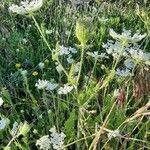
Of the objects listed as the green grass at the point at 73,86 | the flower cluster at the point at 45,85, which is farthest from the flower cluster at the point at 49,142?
the flower cluster at the point at 45,85

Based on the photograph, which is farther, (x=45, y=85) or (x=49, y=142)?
(x=45, y=85)

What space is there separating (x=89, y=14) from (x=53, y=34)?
53cm

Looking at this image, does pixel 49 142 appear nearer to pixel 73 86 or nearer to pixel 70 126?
pixel 70 126

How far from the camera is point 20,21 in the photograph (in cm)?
319

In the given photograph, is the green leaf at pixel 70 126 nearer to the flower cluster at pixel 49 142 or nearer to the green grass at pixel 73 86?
the green grass at pixel 73 86

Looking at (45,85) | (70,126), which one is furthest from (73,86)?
(70,126)

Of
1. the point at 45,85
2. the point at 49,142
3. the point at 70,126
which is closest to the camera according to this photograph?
the point at 49,142

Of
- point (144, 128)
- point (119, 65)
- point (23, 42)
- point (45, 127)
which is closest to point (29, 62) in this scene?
point (23, 42)

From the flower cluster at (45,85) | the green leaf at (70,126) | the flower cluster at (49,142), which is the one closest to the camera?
the flower cluster at (49,142)

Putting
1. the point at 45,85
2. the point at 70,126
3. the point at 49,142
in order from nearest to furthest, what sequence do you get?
the point at 49,142 < the point at 70,126 < the point at 45,85

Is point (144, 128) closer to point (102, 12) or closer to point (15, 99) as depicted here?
point (15, 99)

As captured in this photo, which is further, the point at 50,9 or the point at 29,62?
the point at 50,9

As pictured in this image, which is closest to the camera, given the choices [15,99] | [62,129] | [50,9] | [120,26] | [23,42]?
[62,129]

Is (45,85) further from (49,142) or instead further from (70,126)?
(49,142)
